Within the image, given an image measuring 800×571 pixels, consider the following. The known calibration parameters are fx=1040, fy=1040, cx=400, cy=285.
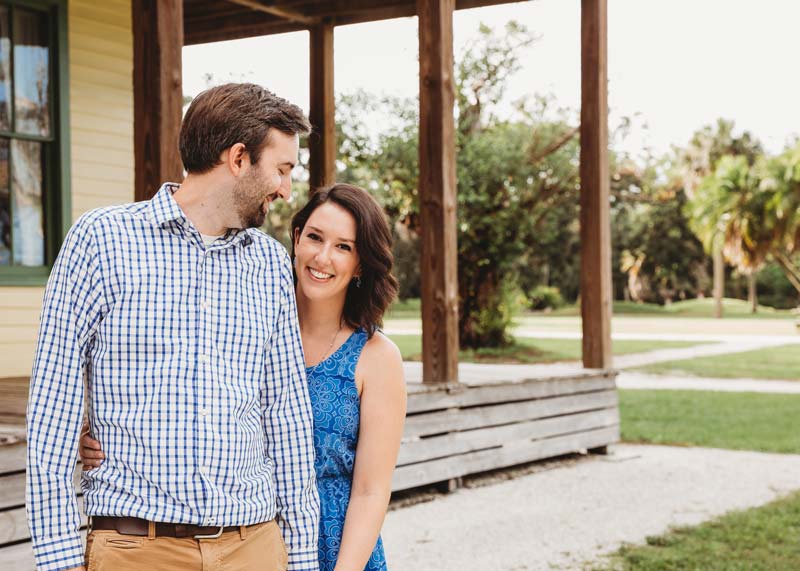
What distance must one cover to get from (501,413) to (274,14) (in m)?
4.11

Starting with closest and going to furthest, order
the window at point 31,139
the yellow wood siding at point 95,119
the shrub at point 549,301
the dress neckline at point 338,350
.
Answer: the dress neckline at point 338,350, the window at point 31,139, the yellow wood siding at point 95,119, the shrub at point 549,301

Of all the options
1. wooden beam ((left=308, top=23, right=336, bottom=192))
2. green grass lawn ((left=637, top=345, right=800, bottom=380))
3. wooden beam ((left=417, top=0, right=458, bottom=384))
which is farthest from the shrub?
wooden beam ((left=417, top=0, right=458, bottom=384))

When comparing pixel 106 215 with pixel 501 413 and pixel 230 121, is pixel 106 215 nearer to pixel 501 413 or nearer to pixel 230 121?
pixel 230 121

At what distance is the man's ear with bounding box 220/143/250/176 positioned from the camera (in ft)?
6.59

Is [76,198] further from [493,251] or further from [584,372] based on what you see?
[493,251]

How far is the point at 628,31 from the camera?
47.7m

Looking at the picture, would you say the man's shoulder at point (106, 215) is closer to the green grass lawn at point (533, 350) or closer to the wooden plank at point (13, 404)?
the wooden plank at point (13, 404)

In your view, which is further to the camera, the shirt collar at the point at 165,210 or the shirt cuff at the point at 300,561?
the shirt cuff at the point at 300,561

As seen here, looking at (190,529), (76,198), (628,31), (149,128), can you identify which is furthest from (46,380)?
(628,31)

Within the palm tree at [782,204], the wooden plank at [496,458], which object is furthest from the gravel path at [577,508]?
the palm tree at [782,204]

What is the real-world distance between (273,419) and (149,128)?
316 cm

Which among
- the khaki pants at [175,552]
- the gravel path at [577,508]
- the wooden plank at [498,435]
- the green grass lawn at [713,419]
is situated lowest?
the green grass lawn at [713,419]

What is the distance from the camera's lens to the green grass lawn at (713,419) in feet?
32.9

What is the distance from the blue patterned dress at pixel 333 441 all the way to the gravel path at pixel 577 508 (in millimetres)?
3110
